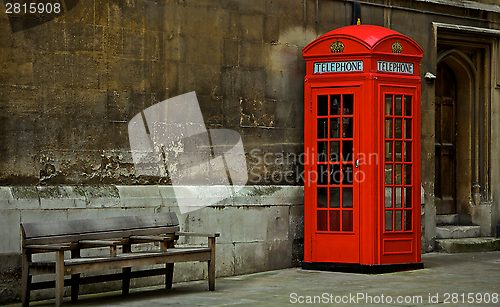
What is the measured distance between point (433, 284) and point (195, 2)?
4267 millimetres

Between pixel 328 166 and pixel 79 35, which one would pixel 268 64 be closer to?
pixel 328 166

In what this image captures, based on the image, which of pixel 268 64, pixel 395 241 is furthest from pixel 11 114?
pixel 395 241

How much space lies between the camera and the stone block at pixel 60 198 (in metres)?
6.96

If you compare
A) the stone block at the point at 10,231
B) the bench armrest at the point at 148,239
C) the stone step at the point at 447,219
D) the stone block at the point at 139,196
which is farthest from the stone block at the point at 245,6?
the stone step at the point at 447,219

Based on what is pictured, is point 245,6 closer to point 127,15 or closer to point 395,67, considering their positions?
point 127,15

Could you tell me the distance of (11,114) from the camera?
6.97m

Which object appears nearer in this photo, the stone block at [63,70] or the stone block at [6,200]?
the stone block at [6,200]

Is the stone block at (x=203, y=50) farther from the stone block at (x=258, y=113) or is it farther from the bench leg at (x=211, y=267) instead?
the bench leg at (x=211, y=267)

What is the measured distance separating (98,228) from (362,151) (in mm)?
3309

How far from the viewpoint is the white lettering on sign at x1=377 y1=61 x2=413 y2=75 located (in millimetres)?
8203

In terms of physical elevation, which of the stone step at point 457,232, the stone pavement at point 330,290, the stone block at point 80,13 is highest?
the stone block at point 80,13

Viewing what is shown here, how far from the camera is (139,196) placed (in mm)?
7629

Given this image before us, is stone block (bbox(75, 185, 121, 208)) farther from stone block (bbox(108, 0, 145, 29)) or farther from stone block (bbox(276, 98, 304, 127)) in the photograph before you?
stone block (bbox(276, 98, 304, 127))

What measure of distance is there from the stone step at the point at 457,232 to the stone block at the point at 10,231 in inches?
255
